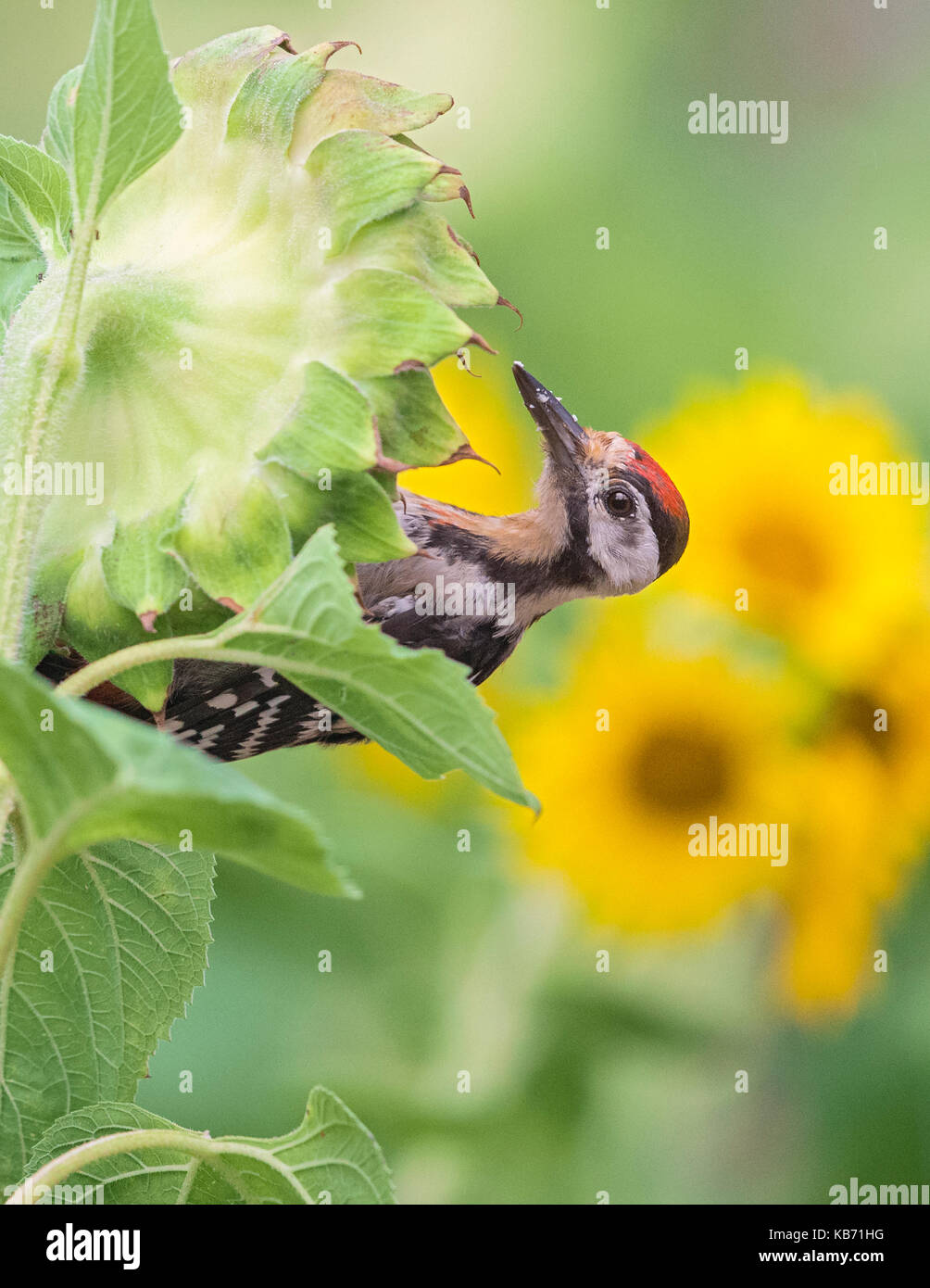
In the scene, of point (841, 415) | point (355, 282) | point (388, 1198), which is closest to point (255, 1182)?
point (388, 1198)

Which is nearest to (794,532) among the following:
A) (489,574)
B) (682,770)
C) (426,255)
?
(682,770)

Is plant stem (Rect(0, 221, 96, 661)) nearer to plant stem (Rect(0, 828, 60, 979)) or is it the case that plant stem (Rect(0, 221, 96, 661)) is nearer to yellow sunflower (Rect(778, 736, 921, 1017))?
plant stem (Rect(0, 828, 60, 979))

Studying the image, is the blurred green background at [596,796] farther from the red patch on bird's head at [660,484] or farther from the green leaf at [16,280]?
the green leaf at [16,280]

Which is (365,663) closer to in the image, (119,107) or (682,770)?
(119,107)

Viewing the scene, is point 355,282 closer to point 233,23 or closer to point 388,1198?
point 388,1198

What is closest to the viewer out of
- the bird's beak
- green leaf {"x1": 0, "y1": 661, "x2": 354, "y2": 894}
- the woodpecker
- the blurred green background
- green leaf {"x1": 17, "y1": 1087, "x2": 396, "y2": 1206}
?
green leaf {"x1": 0, "y1": 661, "x2": 354, "y2": 894}

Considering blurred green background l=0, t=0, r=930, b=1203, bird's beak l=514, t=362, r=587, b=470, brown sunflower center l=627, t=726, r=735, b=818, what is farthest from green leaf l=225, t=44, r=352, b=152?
brown sunflower center l=627, t=726, r=735, b=818

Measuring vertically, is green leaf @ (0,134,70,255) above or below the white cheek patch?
above
